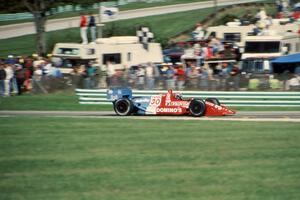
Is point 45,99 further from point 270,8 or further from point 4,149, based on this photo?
point 270,8

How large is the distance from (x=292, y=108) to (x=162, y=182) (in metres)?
15.2

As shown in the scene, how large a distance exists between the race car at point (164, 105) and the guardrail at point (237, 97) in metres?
4.50

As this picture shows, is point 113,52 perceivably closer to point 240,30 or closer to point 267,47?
point 267,47

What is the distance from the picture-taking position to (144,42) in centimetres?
3794

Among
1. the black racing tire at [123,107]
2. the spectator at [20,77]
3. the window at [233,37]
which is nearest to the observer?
the black racing tire at [123,107]

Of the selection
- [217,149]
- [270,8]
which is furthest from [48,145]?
[270,8]

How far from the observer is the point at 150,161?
16.0 meters

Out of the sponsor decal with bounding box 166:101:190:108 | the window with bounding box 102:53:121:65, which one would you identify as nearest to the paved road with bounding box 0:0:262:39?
the window with bounding box 102:53:121:65

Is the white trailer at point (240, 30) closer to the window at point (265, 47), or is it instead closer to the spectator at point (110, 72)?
the window at point (265, 47)

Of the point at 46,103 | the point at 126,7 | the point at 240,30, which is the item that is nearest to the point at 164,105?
the point at 46,103

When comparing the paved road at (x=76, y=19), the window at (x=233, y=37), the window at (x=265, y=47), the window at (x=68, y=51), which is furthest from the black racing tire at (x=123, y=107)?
the paved road at (x=76, y=19)

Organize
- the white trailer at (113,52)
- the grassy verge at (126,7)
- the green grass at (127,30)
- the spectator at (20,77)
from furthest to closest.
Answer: the grassy verge at (126,7) < the green grass at (127,30) < the white trailer at (113,52) < the spectator at (20,77)

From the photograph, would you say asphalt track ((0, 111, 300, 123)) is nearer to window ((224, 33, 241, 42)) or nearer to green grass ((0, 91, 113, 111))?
green grass ((0, 91, 113, 111))

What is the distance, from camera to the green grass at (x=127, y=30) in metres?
49.3
